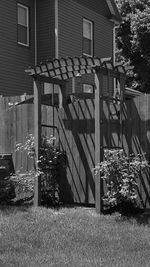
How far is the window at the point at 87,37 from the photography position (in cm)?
1968

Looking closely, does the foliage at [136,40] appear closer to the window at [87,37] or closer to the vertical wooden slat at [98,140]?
the window at [87,37]

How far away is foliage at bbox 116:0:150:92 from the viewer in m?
26.0

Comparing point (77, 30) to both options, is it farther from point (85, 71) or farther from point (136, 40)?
point (85, 71)

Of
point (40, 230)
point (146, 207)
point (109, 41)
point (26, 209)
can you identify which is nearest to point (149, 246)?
point (40, 230)

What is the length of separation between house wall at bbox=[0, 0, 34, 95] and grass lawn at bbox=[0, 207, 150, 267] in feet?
29.3

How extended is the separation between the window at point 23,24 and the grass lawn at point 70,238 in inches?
412

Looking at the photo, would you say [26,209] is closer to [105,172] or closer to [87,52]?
[105,172]

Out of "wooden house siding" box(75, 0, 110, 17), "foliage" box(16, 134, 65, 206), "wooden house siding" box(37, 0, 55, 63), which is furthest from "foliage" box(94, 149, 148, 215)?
"wooden house siding" box(75, 0, 110, 17)

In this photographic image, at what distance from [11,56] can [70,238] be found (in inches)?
451

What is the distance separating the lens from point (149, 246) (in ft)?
19.3

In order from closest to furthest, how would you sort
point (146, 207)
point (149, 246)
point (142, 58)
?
point (149, 246) < point (146, 207) < point (142, 58)

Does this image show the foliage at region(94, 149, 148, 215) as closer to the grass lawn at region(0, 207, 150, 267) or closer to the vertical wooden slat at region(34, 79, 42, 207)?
the grass lawn at region(0, 207, 150, 267)

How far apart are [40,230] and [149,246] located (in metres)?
1.65

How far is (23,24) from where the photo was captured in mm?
17484
